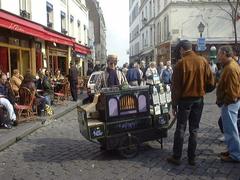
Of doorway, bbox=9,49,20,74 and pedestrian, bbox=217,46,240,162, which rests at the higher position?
doorway, bbox=9,49,20,74

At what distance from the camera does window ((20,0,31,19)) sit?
55.8 feet

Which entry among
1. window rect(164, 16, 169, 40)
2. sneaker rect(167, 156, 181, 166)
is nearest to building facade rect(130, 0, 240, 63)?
window rect(164, 16, 169, 40)

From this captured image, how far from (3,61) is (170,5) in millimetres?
21947

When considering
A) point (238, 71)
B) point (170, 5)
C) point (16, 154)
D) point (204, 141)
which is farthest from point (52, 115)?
point (170, 5)

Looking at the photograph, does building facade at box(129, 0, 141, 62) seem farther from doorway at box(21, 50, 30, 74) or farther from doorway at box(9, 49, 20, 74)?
doorway at box(9, 49, 20, 74)

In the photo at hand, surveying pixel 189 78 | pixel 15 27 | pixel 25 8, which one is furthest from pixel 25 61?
pixel 189 78

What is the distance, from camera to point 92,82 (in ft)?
57.2

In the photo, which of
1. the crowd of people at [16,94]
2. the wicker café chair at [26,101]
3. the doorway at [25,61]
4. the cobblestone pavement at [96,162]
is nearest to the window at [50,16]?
the doorway at [25,61]

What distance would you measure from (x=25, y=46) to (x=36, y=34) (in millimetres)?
2286

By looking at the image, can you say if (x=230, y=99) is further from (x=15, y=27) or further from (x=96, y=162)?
(x=15, y=27)

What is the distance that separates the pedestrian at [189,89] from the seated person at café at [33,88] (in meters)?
6.05

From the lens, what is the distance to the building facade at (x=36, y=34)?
1456cm

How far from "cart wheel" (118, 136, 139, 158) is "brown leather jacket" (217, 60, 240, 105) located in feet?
5.22

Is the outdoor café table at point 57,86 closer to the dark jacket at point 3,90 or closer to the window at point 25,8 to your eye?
the window at point 25,8
